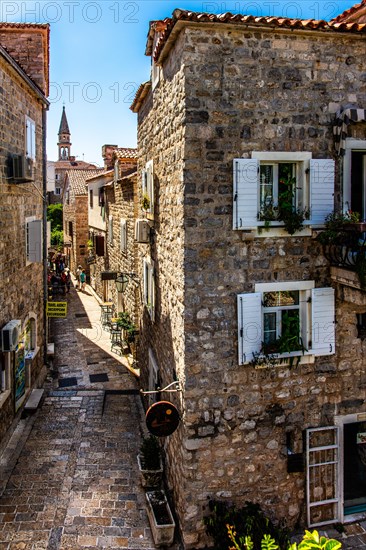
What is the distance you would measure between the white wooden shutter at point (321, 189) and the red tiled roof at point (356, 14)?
3151 mm

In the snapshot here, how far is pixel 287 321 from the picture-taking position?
8039 mm

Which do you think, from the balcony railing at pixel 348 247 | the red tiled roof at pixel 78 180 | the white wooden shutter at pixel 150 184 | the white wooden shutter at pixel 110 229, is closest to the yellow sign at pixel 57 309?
the white wooden shutter at pixel 150 184

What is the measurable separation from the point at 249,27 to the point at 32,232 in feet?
26.0

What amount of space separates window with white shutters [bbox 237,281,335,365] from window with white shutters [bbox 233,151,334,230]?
3.53 ft

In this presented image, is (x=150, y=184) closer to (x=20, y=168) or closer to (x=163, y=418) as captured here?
(x=20, y=168)

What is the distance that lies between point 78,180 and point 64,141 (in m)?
56.2

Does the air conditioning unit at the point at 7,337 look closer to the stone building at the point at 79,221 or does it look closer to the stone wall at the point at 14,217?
the stone wall at the point at 14,217

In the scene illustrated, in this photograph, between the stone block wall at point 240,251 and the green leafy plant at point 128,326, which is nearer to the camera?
the stone block wall at point 240,251

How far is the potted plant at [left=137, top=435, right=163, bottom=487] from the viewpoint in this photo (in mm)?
9328

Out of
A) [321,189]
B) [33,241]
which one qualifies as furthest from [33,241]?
[321,189]

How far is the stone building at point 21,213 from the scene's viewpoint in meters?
10.6

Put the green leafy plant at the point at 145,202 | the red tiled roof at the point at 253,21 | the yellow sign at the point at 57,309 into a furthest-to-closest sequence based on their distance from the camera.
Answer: the yellow sign at the point at 57,309 < the green leafy plant at the point at 145,202 < the red tiled roof at the point at 253,21

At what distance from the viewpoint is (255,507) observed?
7.79 metres

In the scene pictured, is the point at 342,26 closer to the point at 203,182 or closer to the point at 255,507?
the point at 203,182
